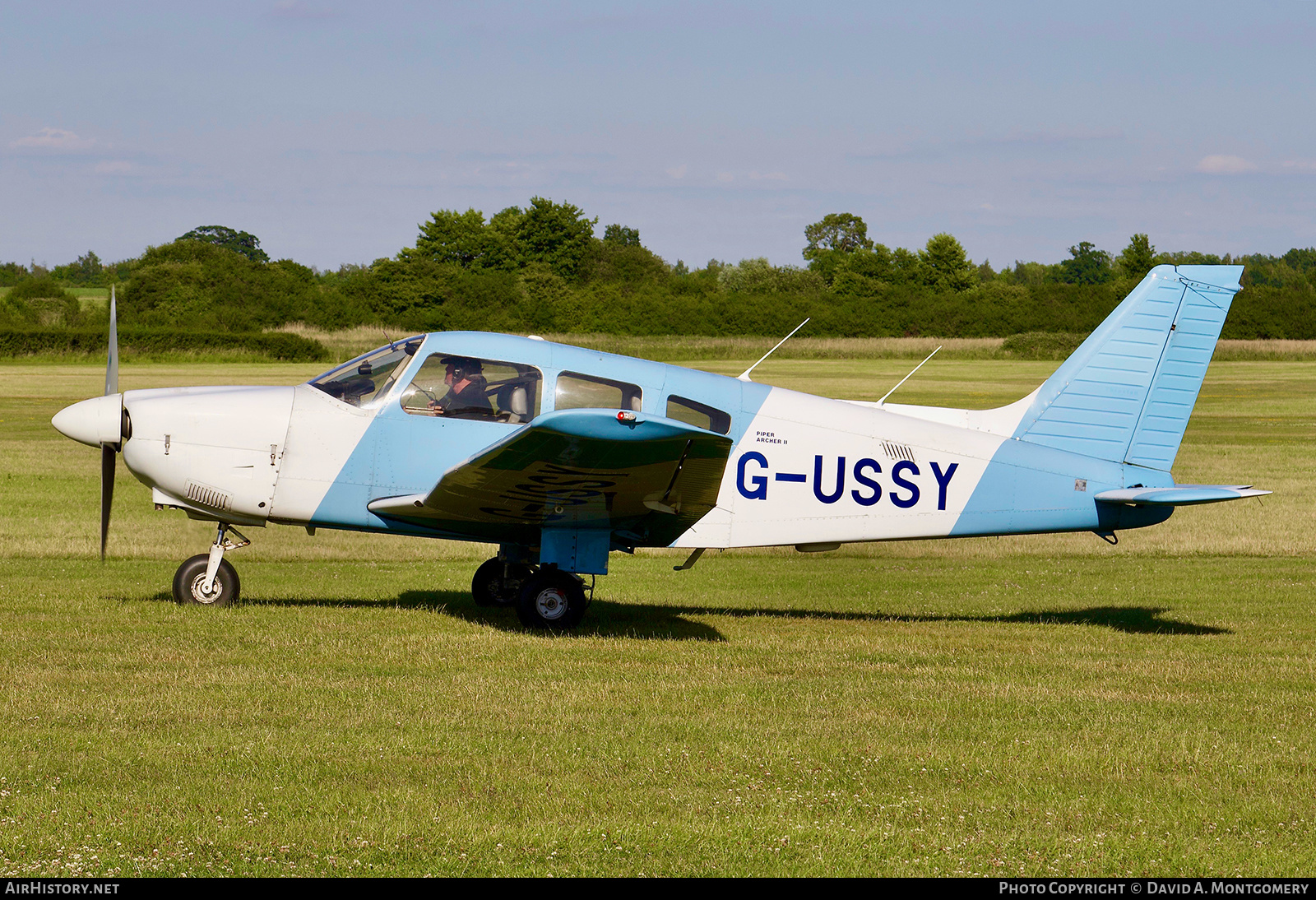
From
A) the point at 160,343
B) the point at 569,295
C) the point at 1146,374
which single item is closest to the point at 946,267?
the point at 569,295

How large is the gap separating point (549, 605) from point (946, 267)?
97607 mm

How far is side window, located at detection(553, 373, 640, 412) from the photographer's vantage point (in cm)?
923

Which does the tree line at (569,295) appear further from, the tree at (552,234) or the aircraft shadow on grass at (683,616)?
the aircraft shadow on grass at (683,616)

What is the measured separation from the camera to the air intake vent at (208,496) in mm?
9320

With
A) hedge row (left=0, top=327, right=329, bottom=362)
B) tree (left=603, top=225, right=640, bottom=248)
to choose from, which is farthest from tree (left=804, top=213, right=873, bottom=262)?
hedge row (left=0, top=327, right=329, bottom=362)

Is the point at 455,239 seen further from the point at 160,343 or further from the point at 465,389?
the point at 465,389

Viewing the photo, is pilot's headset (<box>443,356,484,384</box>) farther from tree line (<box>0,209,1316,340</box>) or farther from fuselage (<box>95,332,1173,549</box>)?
tree line (<box>0,209,1316,340</box>)

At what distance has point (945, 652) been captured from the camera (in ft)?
29.8

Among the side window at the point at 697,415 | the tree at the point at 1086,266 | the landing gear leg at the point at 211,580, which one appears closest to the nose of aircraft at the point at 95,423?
the landing gear leg at the point at 211,580

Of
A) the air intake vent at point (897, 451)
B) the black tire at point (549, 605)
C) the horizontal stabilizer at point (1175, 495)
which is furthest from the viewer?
the air intake vent at point (897, 451)

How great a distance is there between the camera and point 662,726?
6.63 metres

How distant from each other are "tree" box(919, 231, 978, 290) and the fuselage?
93798 mm

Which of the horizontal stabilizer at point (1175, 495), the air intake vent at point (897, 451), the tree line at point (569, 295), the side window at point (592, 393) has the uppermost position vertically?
the tree line at point (569, 295)

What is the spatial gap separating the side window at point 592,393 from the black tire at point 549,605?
4.61 ft
